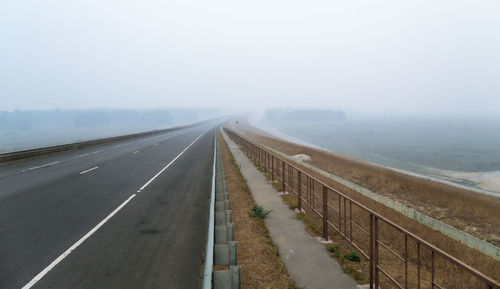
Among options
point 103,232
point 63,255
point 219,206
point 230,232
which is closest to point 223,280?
point 230,232

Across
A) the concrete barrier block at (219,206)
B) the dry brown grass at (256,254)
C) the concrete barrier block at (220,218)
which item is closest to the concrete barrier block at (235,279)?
the dry brown grass at (256,254)

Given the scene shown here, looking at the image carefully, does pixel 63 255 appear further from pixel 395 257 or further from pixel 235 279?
pixel 395 257

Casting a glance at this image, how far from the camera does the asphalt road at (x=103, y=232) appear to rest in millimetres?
5570

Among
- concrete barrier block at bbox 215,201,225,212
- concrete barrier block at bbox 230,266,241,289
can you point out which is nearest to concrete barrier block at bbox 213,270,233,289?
concrete barrier block at bbox 230,266,241,289

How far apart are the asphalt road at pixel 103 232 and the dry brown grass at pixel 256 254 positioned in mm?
894

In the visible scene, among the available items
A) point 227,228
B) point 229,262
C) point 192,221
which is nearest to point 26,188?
point 192,221

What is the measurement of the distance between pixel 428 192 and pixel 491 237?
8.90 m

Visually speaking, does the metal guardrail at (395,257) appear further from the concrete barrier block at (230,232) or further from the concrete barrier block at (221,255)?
the concrete barrier block at (221,255)

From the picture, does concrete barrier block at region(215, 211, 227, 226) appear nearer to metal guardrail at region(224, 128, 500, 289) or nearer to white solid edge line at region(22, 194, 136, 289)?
metal guardrail at region(224, 128, 500, 289)

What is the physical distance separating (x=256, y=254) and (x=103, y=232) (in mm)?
4039

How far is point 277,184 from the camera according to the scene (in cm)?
1394

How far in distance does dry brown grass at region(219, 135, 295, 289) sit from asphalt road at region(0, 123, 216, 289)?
894 millimetres

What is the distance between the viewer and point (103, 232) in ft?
25.5

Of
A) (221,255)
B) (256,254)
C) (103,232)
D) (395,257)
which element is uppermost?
(221,255)
